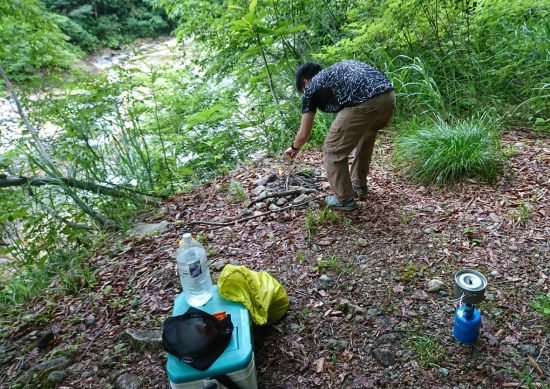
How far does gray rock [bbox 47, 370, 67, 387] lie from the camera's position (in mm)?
2020

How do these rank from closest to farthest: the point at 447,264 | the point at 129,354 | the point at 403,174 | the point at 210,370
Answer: the point at 210,370
the point at 129,354
the point at 447,264
the point at 403,174

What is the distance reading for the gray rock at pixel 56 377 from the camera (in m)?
2.02

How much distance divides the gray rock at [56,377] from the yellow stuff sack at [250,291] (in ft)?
3.55

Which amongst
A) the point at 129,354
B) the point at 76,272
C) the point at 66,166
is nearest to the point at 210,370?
the point at 129,354

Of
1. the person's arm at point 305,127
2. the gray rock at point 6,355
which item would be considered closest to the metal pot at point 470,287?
the person's arm at point 305,127

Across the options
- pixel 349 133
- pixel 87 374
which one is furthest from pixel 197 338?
pixel 349 133

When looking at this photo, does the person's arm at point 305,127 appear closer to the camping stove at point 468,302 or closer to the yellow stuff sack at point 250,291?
the yellow stuff sack at point 250,291

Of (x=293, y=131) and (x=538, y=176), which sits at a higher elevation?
(x=293, y=131)

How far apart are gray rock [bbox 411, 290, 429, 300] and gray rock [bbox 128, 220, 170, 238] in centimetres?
241

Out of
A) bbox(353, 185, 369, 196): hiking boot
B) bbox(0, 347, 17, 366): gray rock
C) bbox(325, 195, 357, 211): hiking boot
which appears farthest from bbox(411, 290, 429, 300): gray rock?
bbox(0, 347, 17, 366): gray rock

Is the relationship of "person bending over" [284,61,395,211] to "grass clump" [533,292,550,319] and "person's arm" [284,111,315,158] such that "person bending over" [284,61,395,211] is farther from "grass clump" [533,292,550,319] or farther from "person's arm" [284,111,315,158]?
"grass clump" [533,292,550,319]

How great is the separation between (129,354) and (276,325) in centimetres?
94

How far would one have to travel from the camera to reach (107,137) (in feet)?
13.6

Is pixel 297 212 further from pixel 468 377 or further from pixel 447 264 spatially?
pixel 468 377
